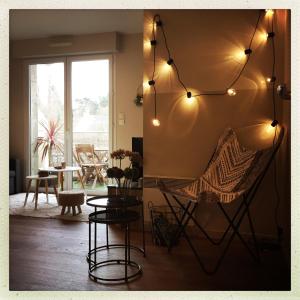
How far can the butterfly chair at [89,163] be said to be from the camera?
19.0ft

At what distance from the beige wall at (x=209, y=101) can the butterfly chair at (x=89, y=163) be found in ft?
8.47

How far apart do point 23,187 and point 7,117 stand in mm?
4782

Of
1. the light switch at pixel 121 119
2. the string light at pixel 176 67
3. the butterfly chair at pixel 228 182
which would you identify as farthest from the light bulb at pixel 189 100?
the light switch at pixel 121 119

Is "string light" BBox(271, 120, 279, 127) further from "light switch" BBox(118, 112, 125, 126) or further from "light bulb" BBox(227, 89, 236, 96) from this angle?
"light switch" BBox(118, 112, 125, 126)

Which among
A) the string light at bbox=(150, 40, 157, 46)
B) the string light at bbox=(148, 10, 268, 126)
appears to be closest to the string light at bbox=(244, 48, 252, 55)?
the string light at bbox=(148, 10, 268, 126)

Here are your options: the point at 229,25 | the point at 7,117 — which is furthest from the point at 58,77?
the point at 7,117

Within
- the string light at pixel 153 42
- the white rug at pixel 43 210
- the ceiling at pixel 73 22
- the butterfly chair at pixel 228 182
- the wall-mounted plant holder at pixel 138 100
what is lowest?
the white rug at pixel 43 210

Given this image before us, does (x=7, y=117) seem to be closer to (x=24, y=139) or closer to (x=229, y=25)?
(x=229, y=25)

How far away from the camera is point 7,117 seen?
157 centimetres

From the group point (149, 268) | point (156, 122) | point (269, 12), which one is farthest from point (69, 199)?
point (269, 12)

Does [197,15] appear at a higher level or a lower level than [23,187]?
higher

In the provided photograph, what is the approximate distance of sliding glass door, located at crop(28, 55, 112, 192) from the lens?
18.8 ft

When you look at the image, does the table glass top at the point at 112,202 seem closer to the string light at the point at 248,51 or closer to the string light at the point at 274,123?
the string light at the point at 274,123

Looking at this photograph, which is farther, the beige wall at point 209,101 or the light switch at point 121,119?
the light switch at point 121,119
